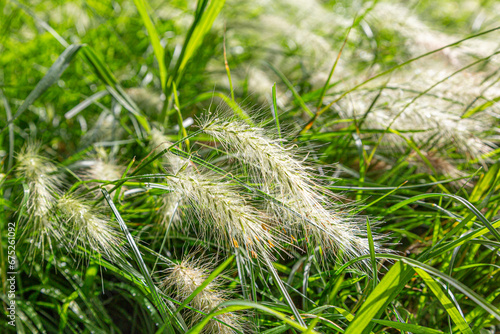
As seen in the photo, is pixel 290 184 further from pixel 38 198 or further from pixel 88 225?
pixel 38 198

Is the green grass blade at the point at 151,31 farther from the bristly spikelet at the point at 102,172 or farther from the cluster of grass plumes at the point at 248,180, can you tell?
the bristly spikelet at the point at 102,172

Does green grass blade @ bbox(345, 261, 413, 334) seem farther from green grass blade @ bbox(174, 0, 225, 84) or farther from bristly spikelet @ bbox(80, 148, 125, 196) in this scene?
green grass blade @ bbox(174, 0, 225, 84)

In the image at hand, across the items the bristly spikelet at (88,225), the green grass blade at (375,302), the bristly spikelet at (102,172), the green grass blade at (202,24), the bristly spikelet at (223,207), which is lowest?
the bristly spikelet at (102,172)

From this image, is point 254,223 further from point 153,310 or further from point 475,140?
point 475,140

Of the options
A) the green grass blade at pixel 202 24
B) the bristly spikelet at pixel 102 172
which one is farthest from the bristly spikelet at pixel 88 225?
the green grass blade at pixel 202 24

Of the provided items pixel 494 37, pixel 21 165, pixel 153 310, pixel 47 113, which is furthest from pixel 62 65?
pixel 494 37

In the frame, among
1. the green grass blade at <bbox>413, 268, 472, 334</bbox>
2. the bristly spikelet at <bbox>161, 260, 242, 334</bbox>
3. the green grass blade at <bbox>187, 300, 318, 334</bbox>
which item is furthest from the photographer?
the bristly spikelet at <bbox>161, 260, 242, 334</bbox>

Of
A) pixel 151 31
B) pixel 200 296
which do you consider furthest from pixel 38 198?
pixel 151 31

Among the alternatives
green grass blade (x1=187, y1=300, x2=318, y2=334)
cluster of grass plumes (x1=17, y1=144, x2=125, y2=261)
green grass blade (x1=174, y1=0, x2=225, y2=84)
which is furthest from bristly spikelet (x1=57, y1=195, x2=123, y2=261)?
green grass blade (x1=174, y1=0, x2=225, y2=84)

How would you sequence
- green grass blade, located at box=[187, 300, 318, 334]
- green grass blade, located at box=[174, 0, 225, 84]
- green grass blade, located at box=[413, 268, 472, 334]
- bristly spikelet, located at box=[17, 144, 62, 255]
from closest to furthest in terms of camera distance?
1. green grass blade, located at box=[187, 300, 318, 334]
2. green grass blade, located at box=[413, 268, 472, 334]
3. bristly spikelet, located at box=[17, 144, 62, 255]
4. green grass blade, located at box=[174, 0, 225, 84]
